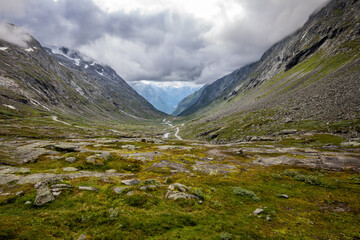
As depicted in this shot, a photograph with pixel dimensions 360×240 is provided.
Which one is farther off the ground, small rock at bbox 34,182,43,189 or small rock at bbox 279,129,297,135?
small rock at bbox 34,182,43,189

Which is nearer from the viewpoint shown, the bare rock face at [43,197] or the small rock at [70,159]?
the bare rock face at [43,197]

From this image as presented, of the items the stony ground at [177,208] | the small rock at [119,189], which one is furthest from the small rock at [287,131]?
the small rock at [119,189]

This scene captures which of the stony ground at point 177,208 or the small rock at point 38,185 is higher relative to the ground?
the small rock at point 38,185

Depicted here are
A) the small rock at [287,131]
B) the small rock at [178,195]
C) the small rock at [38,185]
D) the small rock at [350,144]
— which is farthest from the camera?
the small rock at [287,131]

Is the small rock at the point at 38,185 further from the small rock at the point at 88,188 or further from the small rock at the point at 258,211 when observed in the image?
the small rock at the point at 258,211

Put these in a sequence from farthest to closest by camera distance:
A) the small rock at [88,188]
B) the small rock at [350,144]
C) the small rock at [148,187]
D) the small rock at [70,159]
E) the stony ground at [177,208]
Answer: the small rock at [350,144] < the small rock at [70,159] < the small rock at [148,187] < the small rock at [88,188] < the stony ground at [177,208]

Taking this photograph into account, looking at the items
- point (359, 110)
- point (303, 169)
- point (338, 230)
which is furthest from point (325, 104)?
point (338, 230)

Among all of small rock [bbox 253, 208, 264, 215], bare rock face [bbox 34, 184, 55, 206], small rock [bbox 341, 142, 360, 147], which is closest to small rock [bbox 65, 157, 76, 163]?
bare rock face [bbox 34, 184, 55, 206]

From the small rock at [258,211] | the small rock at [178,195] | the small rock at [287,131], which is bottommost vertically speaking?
the small rock at [287,131]

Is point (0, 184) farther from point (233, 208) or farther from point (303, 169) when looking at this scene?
point (303, 169)

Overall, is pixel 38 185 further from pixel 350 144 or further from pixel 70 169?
pixel 350 144

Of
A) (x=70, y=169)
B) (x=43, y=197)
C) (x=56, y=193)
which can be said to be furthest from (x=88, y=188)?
(x=70, y=169)

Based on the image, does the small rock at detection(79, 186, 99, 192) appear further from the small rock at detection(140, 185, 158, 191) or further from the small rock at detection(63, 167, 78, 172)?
the small rock at detection(63, 167, 78, 172)

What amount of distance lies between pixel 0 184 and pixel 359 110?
109052 mm
